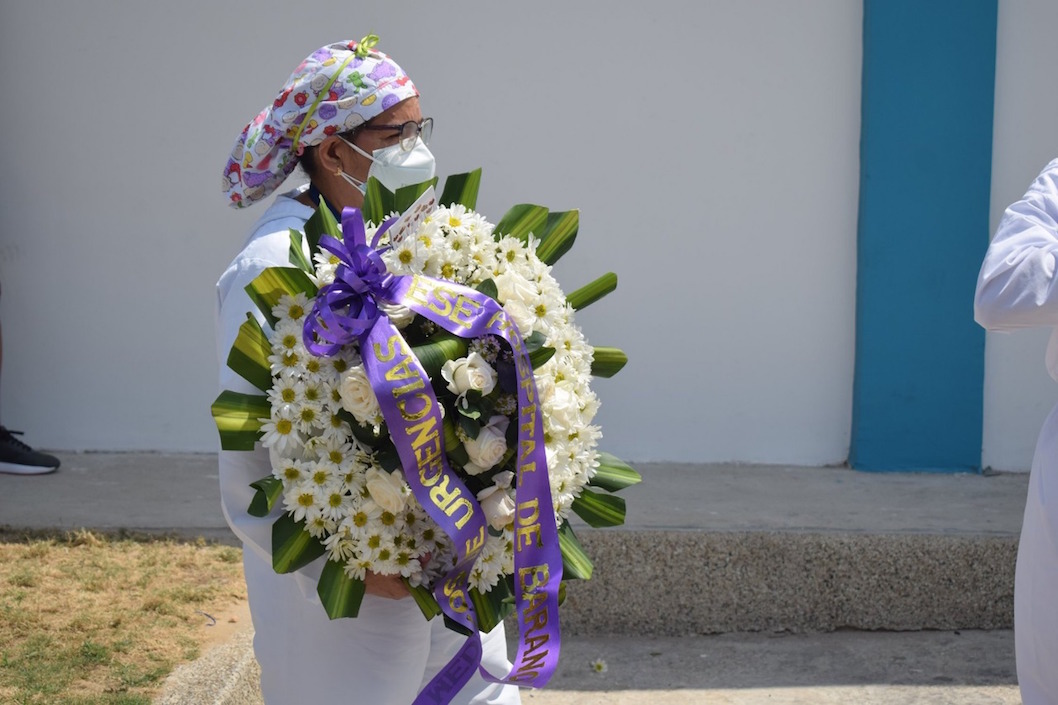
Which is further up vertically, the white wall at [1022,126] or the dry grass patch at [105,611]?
the white wall at [1022,126]

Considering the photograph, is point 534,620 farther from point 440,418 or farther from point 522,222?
point 522,222

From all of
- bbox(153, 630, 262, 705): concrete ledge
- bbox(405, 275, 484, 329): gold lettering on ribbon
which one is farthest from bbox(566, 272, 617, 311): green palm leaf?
bbox(153, 630, 262, 705): concrete ledge

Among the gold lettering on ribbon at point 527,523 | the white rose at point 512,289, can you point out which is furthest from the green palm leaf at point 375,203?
the gold lettering on ribbon at point 527,523

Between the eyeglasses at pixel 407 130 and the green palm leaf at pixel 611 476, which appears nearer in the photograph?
the green palm leaf at pixel 611 476

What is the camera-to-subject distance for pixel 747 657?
4531 millimetres

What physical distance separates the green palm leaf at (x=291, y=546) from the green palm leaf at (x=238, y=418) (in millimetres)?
146

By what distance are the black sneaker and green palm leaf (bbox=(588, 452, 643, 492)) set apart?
3532 mm

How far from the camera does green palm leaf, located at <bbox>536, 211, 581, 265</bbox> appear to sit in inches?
95.9

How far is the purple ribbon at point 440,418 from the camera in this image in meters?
2.07

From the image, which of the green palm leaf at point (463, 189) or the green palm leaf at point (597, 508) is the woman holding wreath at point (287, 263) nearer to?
the green palm leaf at point (463, 189)

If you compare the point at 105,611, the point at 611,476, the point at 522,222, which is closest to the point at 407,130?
the point at 522,222

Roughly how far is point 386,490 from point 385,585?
0.72 feet

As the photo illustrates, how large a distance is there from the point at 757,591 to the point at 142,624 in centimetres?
218

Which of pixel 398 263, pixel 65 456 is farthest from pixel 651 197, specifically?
pixel 398 263
